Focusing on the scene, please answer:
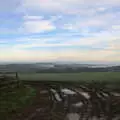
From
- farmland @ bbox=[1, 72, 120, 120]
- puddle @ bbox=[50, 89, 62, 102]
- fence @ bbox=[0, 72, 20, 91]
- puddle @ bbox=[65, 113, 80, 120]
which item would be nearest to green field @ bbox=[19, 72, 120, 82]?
farmland @ bbox=[1, 72, 120, 120]

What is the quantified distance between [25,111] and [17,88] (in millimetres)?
A: 454

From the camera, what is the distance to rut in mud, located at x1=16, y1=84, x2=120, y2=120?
162 inches

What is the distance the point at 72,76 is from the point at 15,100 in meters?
1.03

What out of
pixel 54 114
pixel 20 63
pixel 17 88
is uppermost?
pixel 20 63

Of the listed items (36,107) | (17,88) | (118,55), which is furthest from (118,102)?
(17,88)

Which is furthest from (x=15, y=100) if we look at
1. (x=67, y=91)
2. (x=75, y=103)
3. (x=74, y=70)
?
(x=74, y=70)

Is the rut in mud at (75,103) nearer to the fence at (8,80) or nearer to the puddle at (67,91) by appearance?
the puddle at (67,91)

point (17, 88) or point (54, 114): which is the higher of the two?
point (17, 88)

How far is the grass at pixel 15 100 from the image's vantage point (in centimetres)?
421

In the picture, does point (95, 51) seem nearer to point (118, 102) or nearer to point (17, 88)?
point (118, 102)

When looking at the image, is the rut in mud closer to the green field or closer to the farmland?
the farmland

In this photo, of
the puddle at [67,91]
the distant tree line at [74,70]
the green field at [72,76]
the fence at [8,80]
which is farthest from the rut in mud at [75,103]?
the fence at [8,80]

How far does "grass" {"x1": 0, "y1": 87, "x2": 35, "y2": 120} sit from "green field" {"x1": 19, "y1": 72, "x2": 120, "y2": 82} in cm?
24

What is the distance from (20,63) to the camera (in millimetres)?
4648
